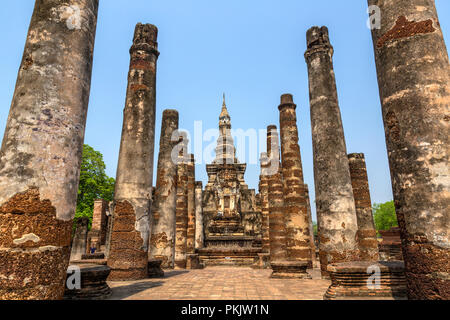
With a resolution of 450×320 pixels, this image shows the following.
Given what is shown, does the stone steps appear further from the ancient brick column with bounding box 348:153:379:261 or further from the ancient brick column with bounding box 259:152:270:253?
the ancient brick column with bounding box 348:153:379:261

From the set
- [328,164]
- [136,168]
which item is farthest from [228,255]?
[328,164]

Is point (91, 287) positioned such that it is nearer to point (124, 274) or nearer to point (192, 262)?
point (124, 274)

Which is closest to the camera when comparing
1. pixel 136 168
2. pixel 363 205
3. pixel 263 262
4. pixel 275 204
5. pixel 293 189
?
pixel 136 168

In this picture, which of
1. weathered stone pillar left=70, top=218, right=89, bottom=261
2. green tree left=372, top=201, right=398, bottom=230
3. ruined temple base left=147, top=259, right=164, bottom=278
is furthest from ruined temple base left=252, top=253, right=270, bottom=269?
green tree left=372, top=201, right=398, bottom=230

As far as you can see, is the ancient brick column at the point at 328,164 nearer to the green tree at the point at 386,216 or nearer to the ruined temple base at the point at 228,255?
the ruined temple base at the point at 228,255

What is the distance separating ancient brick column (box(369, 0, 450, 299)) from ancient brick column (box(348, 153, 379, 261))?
6671 millimetres

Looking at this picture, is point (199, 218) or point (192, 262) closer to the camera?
point (192, 262)

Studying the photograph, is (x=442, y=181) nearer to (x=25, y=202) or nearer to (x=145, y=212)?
(x=25, y=202)

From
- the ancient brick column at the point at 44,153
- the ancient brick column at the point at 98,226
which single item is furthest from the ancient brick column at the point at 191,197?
the ancient brick column at the point at 44,153

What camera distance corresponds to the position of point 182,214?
611 inches

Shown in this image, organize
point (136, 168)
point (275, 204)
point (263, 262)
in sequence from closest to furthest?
point (136, 168)
point (275, 204)
point (263, 262)

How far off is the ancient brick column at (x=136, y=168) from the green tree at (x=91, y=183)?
1857cm

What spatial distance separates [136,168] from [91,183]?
794 inches
